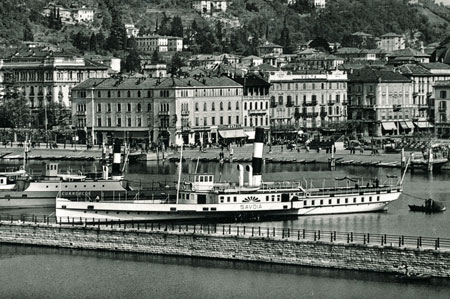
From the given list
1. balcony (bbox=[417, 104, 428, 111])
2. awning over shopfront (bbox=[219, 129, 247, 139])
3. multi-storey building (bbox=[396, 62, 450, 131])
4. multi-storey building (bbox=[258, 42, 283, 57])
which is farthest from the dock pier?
multi-storey building (bbox=[258, 42, 283, 57])

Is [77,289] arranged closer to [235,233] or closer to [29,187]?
[235,233]

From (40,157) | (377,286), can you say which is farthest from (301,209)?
(40,157)

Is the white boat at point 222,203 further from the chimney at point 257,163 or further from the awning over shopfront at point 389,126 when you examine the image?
the awning over shopfront at point 389,126

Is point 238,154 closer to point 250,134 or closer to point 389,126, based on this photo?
point 250,134

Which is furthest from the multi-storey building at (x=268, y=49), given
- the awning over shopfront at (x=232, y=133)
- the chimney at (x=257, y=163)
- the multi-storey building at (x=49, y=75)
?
the chimney at (x=257, y=163)

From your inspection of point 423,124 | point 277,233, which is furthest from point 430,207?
point 423,124

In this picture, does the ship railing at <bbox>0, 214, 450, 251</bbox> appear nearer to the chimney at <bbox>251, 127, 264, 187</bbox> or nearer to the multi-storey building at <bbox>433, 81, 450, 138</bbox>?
the chimney at <bbox>251, 127, 264, 187</bbox>
